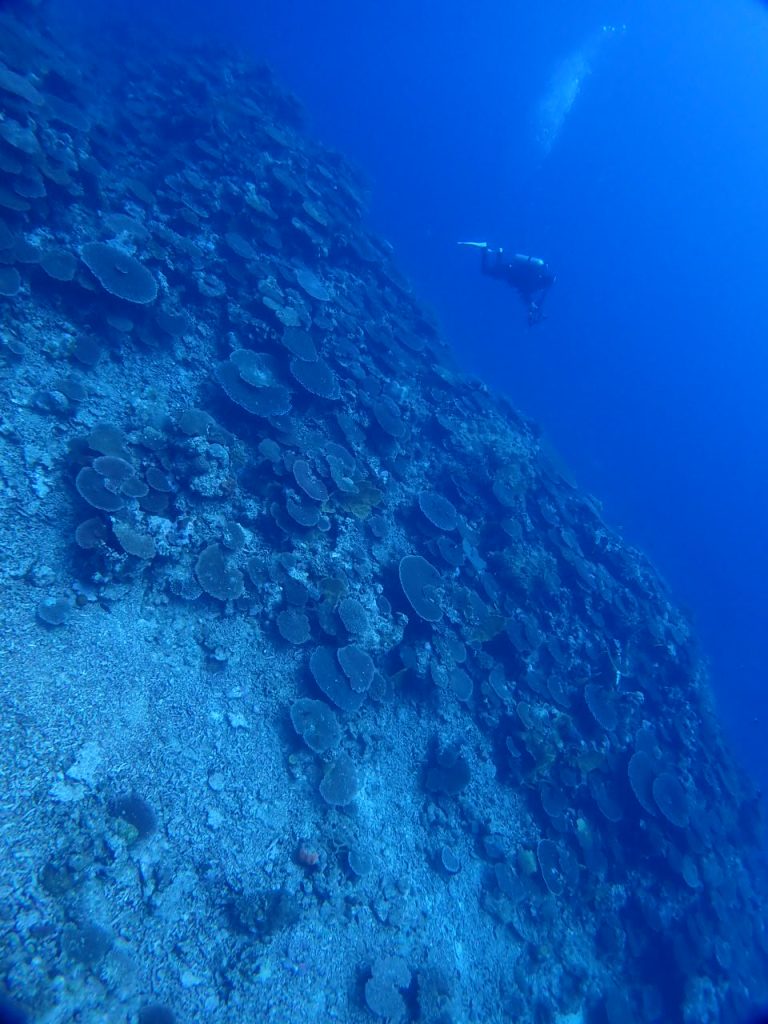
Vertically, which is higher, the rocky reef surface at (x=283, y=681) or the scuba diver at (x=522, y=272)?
the scuba diver at (x=522, y=272)

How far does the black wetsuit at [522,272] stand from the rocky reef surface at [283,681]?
643 centimetres

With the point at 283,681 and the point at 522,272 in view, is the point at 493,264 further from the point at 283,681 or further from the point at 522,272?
the point at 283,681

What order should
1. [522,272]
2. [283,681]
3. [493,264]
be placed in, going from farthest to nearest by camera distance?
1. [493,264]
2. [522,272]
3. [283,681]

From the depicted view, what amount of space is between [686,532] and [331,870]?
4612cm

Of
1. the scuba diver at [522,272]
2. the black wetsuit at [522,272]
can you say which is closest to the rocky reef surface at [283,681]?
the scuba diver at [522,272]

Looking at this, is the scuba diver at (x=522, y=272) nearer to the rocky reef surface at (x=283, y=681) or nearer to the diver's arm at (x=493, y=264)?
the diver's arm at (x=493, y=264)

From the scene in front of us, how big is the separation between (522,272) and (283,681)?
53.7ft

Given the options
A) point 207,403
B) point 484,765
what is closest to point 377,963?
point 484,765

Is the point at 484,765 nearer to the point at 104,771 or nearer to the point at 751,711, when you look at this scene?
the point at 104,771

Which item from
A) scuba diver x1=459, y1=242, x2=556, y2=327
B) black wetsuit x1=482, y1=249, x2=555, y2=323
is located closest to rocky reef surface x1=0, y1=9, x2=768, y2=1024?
scuba diver x1=459, y1=242, x2=556, y2=327

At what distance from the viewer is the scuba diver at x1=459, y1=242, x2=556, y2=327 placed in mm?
17438

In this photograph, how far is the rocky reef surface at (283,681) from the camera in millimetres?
5613

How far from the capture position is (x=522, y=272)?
1789cm

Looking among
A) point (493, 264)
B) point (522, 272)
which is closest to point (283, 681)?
point (522, 272)
